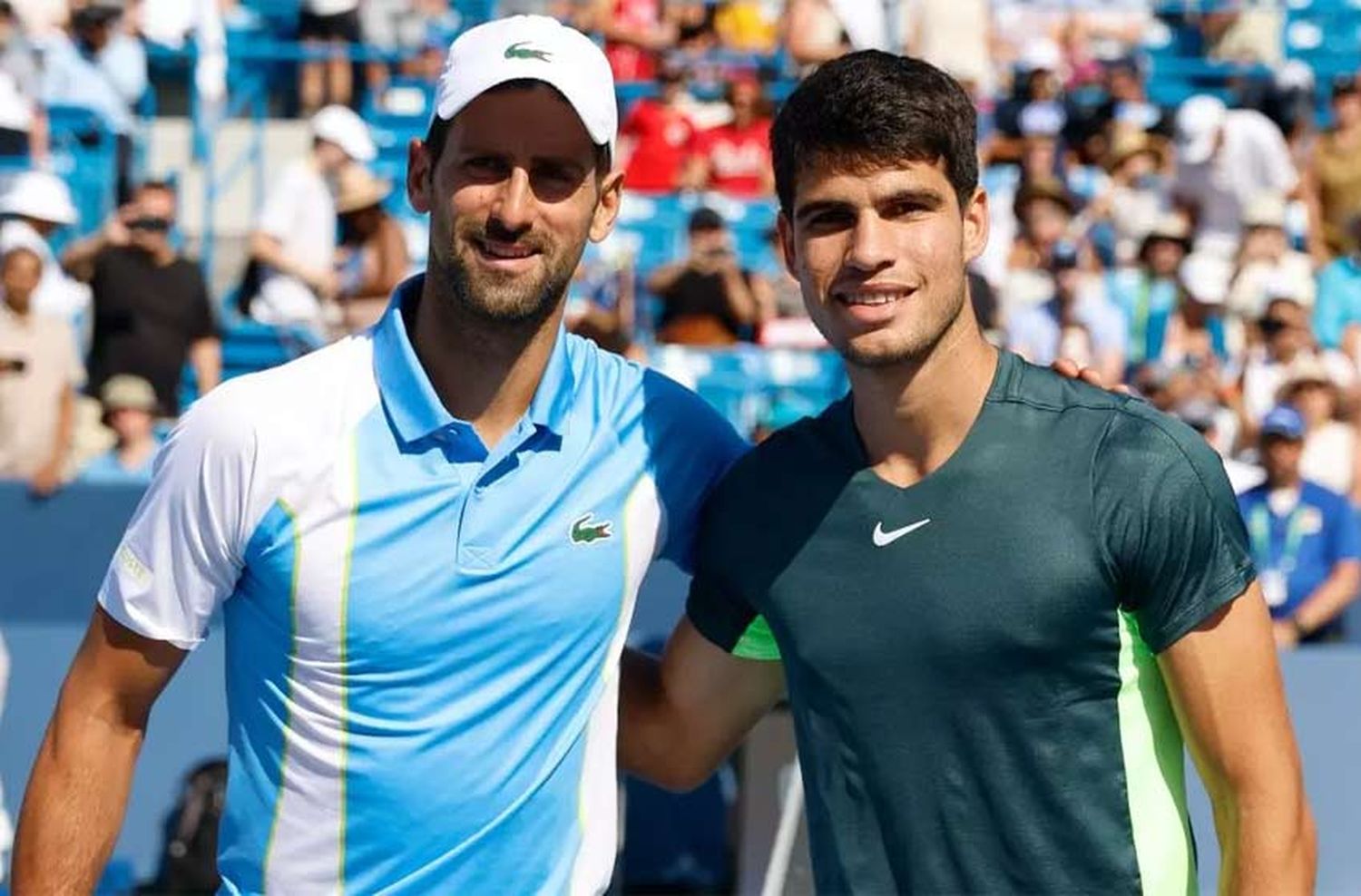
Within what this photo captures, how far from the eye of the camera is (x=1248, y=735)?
3395 mm

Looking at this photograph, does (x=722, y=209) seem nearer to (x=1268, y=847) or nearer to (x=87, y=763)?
(x=87, y=763)

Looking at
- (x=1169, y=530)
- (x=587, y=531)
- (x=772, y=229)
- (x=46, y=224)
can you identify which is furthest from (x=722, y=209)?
(x=1169, y=530)

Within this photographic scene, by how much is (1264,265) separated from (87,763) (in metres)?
9.43

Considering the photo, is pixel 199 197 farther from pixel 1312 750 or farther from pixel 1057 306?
pixel 1312 750

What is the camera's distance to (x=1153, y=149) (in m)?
13.8

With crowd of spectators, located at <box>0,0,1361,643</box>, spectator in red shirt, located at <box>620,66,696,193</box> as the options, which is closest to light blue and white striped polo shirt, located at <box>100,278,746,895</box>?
crowd of spectators, located at <box>0,0,1361,643</box>

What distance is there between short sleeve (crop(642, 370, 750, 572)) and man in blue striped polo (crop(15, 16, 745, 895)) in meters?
0.27

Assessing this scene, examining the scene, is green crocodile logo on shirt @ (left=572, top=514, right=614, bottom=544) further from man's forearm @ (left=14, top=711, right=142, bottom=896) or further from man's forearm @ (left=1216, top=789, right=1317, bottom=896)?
man's forearm @ (left=1216, top=789, right=1317, bottom=896)

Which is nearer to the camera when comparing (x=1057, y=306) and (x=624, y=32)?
(x=1057, y=306)

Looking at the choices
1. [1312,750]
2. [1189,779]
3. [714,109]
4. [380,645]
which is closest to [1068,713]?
[380,645]

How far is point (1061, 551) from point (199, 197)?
11.0 metres

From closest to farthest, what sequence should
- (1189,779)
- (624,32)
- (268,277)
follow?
(1189,779) < (268,277) < (624,32)

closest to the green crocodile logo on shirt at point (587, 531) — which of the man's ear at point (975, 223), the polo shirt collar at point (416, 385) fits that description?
the polo shirt collar at point (416, 385)

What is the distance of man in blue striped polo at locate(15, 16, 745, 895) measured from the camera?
3.52 metres
